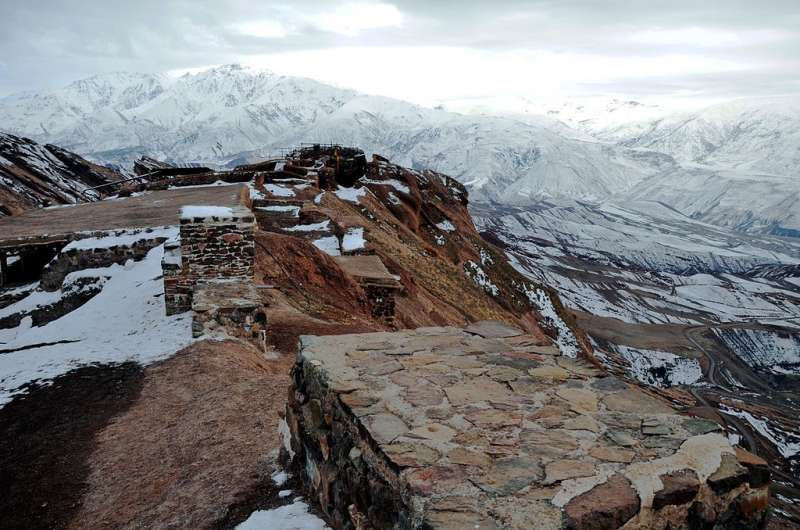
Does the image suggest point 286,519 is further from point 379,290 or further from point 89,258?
point 89,258

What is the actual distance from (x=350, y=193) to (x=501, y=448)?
32460 millimetres

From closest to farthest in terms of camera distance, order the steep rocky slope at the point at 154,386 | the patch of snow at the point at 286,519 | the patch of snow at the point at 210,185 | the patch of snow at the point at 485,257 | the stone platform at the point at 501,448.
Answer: the stone platform at the point at 501,448 → the patch of snow at the point at 286,519 → the steep rocky slope at the point at 154,386 → the patch of snow at the point at 210,185 → the patch of snow at the point at 485,257

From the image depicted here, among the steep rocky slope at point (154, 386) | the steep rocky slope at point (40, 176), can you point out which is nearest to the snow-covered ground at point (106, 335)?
the steep rocky slope at point (154, 386)

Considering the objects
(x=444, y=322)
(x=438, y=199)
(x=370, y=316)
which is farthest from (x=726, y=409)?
(x=370, y=316)

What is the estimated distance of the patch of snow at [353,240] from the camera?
1970 centimetres

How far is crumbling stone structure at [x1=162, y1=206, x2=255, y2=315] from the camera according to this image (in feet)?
34.1

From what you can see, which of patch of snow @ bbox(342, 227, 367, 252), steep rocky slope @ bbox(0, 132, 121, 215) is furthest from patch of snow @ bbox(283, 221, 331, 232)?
steep rocky slope @ bbox(0, 132, 121, 215)

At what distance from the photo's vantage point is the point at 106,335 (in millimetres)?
10289

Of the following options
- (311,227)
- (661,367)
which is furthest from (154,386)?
(661,367)

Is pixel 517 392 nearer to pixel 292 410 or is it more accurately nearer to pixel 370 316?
pixel 292 410

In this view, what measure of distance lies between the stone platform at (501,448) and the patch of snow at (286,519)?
133 mm

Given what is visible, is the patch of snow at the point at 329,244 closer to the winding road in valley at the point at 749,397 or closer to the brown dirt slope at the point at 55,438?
the brown dirt slope at the point at 55,438

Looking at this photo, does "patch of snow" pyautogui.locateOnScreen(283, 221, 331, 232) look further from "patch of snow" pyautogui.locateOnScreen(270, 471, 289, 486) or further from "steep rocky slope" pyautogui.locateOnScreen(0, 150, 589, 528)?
"patch of snow" pyautogui.locateOnScreen(270, 471, 289, 486)

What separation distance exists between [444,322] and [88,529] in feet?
51.2
